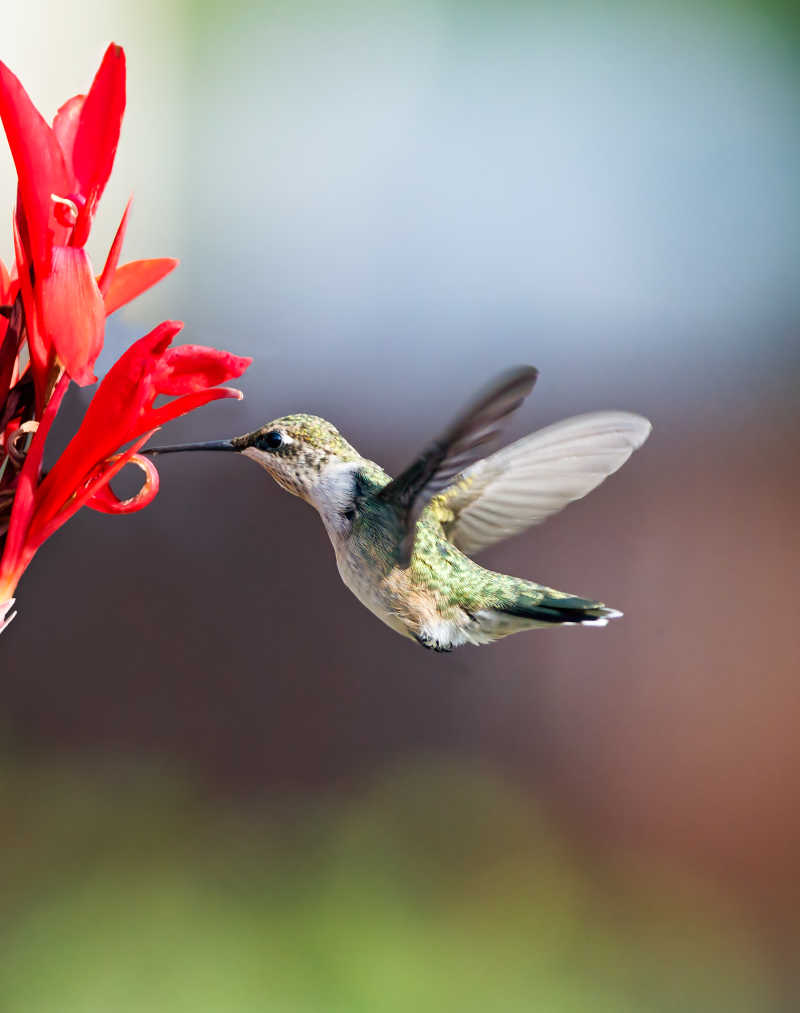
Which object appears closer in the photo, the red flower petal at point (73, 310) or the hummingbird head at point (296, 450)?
the red flower petal at point (73, 310)

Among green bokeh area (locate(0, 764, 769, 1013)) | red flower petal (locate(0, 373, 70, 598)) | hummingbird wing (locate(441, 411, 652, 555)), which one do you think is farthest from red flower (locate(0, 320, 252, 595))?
green bokeh area (locate(0, 764, 769, 1013))

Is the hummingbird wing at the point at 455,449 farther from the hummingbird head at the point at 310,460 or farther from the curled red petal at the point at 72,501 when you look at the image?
the curled red petal at the point at 72,501

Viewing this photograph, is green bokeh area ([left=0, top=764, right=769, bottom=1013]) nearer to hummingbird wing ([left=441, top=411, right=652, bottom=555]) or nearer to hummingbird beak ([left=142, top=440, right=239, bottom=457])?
hummingbird wing ([left=441, top=411, right=652, bottom=555])

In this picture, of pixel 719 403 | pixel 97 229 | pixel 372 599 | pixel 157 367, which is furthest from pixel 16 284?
pixel 719 403

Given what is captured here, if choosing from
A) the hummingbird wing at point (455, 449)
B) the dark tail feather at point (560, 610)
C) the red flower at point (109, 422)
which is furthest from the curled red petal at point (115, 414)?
the dark tail feather at point (560, 610)

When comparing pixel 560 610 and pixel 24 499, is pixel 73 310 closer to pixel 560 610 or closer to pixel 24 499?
pixel 24 499

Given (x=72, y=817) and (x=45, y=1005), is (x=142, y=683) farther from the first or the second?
(x=45, y=1005)

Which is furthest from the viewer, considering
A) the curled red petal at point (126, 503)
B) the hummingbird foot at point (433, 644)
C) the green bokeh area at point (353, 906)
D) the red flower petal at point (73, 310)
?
the green bokeh area at point (353, 906)
